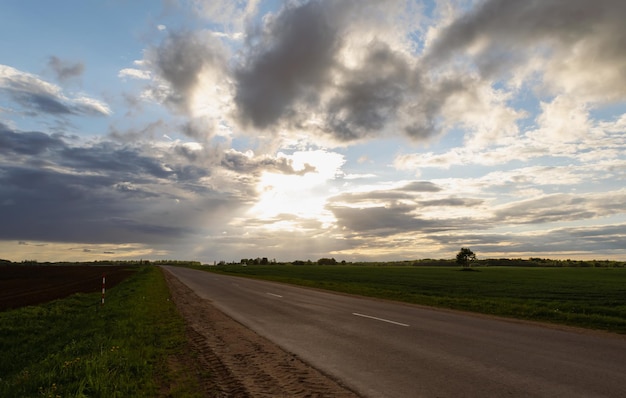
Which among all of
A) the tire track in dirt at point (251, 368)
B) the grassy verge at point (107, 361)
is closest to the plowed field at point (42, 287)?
the grassy verge at point (107, 361)

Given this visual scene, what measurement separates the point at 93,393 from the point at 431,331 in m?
8.70

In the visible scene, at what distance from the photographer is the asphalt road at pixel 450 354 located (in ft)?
20.5

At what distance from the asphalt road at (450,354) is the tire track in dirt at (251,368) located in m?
0.37

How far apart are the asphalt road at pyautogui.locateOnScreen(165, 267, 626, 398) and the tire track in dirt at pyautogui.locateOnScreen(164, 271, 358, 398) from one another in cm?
37

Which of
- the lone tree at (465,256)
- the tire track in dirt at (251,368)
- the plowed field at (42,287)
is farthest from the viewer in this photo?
the lone tree at (465,256)

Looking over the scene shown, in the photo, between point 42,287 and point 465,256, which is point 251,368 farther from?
point 465,256

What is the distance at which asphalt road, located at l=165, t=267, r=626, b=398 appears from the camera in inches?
246

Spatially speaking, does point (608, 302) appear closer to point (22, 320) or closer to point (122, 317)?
point (122, 317)

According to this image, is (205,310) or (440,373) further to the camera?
(205,310)

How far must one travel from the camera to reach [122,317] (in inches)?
553

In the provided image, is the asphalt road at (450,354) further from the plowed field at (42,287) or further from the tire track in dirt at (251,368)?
the plowed field at (42,287)

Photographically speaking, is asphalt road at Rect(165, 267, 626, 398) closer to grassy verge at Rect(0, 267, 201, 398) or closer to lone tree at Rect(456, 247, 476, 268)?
grassy verge at Rect(0, 267, 201, 398)

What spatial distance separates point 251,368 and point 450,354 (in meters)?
4.21

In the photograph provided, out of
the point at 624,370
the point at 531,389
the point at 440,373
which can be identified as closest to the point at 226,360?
the point at 440,373
